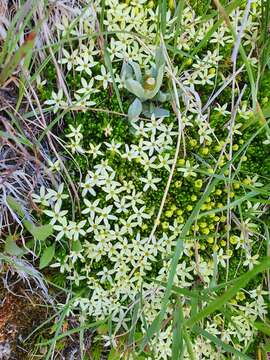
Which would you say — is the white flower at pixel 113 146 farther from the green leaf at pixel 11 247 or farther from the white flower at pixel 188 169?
the green leaf at pixel 11 247

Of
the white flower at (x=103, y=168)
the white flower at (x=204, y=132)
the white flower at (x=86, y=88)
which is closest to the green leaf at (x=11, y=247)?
the white flower at (x=103, y=168)

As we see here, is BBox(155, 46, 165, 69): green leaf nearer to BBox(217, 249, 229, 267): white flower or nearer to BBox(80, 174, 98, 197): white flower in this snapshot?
BBox(80, 174, 98, 197): white flower

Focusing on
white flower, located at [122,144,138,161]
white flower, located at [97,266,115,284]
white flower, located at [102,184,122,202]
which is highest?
white flower, located at [122,144,138,161]

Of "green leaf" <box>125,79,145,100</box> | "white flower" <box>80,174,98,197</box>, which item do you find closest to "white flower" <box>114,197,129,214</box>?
"white flower" <box>80,174,98,197</box>

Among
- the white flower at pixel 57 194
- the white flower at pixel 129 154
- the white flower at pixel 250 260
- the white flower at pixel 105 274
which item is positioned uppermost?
the white flower at pixel 129 154

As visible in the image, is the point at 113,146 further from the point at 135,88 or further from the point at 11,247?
the point at 11,247

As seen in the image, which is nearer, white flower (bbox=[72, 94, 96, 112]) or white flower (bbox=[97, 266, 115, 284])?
white flower (bbox=[72, 94, 96, 112])
